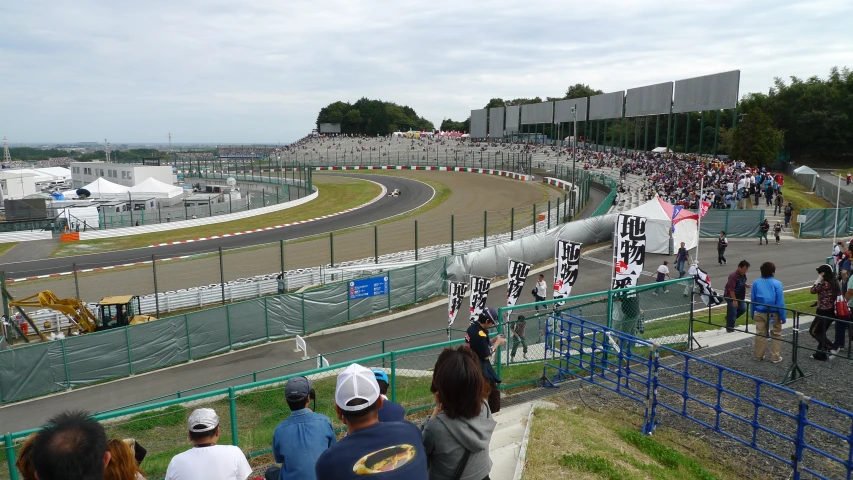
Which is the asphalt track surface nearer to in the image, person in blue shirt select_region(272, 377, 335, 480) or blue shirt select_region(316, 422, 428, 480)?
person in blue shirt select_region(272, 377, 335, 480)

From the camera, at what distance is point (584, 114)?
83.2 meters

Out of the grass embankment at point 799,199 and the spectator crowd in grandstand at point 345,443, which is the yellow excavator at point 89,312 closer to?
the spectator crowd in grandstand at point 345,443

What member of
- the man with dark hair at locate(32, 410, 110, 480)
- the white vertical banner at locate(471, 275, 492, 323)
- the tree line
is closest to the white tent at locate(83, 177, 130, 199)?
the white vertical banner at locate(471, 275, 492, 323)

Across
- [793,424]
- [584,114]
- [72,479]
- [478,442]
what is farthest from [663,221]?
[584,114]

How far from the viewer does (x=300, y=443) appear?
412cm

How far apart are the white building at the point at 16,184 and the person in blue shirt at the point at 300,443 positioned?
2711 inches

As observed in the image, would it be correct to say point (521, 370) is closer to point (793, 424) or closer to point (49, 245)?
point (793, 424)

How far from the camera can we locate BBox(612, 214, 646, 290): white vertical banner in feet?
45.6

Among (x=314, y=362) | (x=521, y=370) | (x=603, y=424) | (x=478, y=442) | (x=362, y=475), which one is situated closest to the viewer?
(x=362, y=475)

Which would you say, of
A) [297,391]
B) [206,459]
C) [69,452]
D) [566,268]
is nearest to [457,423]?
[297,391]

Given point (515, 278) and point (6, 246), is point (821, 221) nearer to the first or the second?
point (515, 278)

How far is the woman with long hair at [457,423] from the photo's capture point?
3.76 meters

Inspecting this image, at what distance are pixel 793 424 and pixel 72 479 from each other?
29.3 ft

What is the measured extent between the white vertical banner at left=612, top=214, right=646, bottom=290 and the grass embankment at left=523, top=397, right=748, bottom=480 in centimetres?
597
